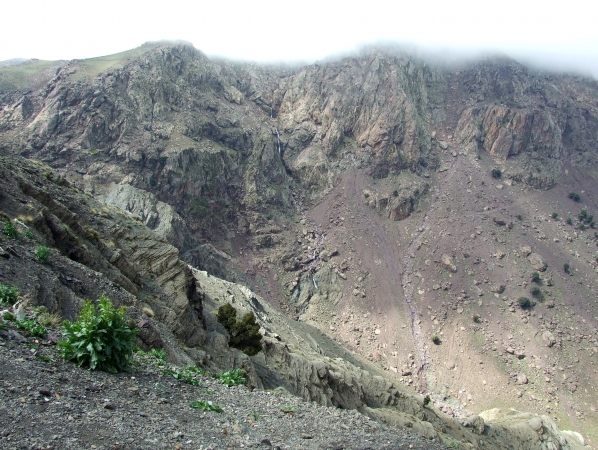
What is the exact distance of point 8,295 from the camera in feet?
33.9

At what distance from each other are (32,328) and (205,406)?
13.7 feet

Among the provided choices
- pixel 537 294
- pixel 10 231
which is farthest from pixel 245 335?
pixel 537 294

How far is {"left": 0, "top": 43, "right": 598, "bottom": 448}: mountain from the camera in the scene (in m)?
64.4

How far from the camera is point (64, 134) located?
238ft

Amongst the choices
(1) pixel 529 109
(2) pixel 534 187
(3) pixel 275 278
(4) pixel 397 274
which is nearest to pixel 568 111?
(1) pixel 529 109

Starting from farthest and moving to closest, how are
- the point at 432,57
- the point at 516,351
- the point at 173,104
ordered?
the point at 432,57 → the point at 173,104 → the point at 516,351

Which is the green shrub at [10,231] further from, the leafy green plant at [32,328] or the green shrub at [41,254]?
the leafy green plant at [32,328]

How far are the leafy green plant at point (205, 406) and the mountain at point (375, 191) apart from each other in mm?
34661

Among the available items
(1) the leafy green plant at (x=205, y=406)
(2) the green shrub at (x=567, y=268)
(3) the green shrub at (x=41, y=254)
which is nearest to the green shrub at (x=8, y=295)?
(3) the green shrub at (x=41, y=254)

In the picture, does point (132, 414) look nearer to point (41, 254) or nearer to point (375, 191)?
point (41, 254)

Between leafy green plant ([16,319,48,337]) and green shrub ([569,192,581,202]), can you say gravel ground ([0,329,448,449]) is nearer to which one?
leafy green plant ([16,319,48,337])

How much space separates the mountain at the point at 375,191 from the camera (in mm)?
64438

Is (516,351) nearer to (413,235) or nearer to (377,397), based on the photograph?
(413,235)

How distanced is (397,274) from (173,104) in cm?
5584
